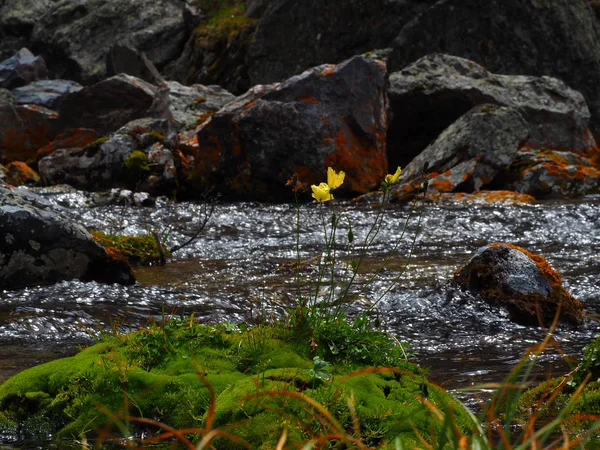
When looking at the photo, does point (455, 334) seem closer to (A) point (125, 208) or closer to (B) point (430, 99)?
(A) point (125, 208)

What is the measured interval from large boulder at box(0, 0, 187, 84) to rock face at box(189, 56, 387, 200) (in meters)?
17.6

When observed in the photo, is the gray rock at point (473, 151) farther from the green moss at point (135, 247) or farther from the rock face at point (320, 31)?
the rock face at point (320, 31)

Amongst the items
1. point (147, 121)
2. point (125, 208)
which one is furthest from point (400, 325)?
point (147, 121)

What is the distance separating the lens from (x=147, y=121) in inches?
724

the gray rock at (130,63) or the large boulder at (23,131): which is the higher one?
the gray rock at (130,63)

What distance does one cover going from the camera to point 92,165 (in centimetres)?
1664

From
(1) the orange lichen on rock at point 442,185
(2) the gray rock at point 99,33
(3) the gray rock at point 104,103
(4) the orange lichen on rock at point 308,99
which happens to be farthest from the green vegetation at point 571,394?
(2) the gray rock at point 99,33

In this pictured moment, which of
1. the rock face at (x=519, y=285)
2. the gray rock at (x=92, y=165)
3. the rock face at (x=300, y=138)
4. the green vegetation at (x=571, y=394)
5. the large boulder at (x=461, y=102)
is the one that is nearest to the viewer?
the green vegetation at (x=571, y=394)

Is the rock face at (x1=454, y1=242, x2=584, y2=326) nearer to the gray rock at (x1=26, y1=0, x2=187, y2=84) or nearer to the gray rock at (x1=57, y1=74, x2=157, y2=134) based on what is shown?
the gray rock at (x1=57, y1=74, x2=157, y2=134)

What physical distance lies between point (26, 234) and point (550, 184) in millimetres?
10498

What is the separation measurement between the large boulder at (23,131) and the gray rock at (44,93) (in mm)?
3875

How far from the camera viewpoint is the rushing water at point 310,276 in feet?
19.0

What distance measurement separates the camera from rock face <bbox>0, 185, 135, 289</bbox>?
7.66 m

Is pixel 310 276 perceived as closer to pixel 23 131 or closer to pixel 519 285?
pixel 519 285
